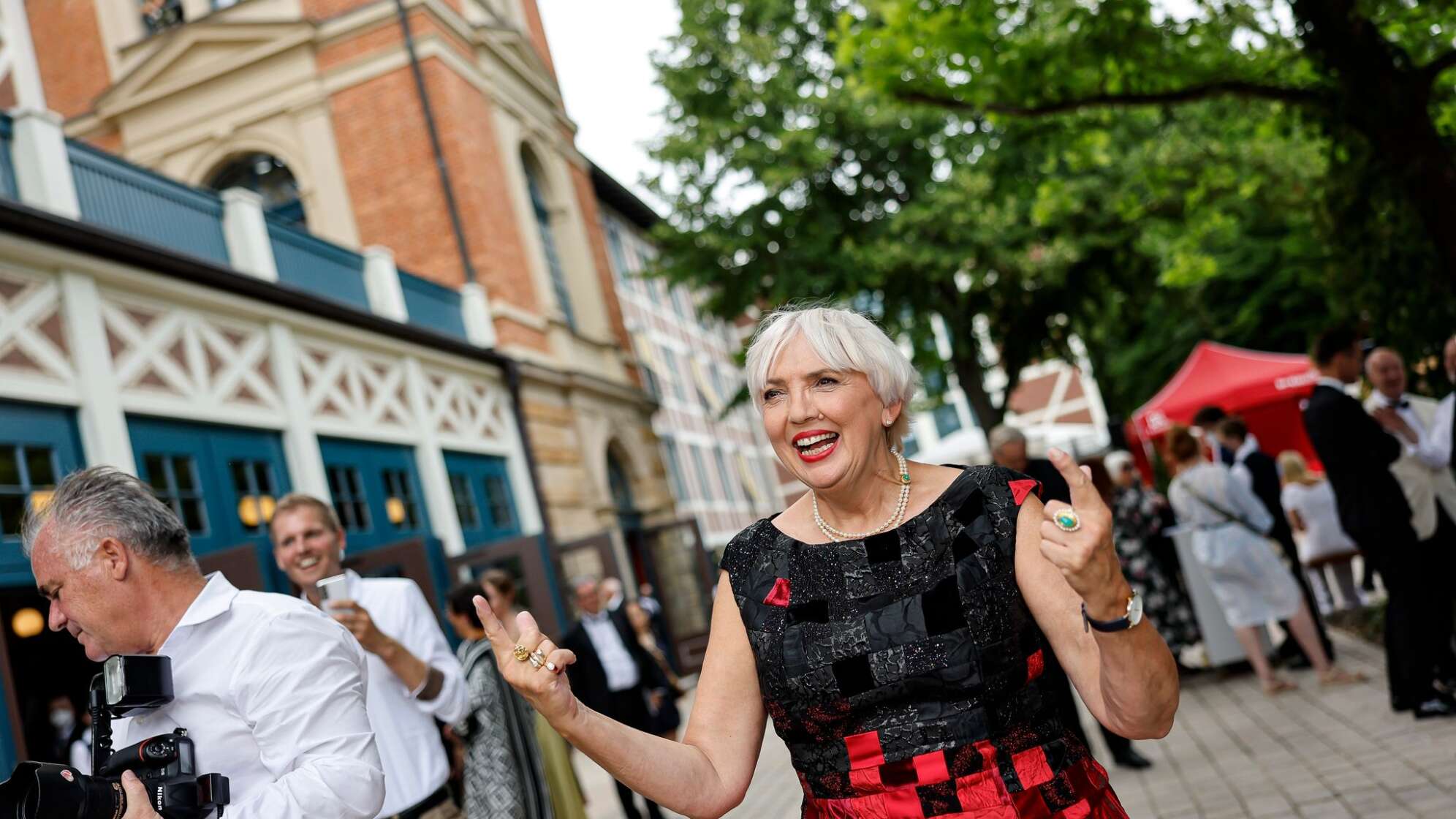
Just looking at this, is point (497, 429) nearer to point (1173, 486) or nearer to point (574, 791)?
point (1173, 486)

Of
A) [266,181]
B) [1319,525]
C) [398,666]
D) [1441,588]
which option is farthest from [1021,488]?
[266,181]

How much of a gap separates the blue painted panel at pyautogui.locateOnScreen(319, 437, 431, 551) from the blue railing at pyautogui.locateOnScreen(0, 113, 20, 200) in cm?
413

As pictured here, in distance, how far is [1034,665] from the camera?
108 inches

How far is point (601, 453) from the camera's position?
21812 millimetres

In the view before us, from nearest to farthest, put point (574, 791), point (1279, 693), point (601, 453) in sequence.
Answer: point (574, 791) < point (1279, 693) < point (601, 453)

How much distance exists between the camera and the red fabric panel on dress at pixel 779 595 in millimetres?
2885

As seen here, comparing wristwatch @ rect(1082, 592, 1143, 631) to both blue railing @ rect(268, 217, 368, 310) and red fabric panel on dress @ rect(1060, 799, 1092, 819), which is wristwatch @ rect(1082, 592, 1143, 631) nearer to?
red fabric panel on dress @ rect(1060, 799, 1092, 819)

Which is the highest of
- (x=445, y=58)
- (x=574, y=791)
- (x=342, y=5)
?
(x=342, y=5)

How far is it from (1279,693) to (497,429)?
1148cm

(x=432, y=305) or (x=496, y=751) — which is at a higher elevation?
(x=432, y=305)

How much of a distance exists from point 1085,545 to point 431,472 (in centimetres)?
1408

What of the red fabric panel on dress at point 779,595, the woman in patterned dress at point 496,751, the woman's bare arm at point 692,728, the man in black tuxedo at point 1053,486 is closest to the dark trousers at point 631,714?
the woman in patterned dress at point 496,751

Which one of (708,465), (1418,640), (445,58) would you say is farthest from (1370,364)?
(708,465)

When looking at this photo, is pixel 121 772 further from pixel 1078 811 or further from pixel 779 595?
pixel 1078 811
